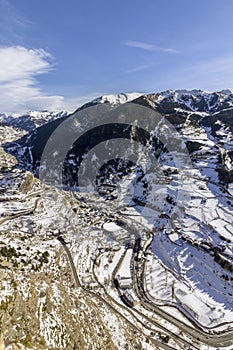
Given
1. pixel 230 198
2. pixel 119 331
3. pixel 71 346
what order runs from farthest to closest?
pixel 230 198 < pixel 119 331 < pixel 71 346

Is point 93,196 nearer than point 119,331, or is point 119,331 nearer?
point 119,331

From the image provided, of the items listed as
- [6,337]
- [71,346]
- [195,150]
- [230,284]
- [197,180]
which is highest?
[195,150]

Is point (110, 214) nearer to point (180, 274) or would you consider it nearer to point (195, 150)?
point (180, 274)

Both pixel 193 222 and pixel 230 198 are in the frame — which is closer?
pixel 193 222

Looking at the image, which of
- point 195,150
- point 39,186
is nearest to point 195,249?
point 195,150

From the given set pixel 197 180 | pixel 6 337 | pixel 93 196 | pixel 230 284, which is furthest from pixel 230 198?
pixel 6 337

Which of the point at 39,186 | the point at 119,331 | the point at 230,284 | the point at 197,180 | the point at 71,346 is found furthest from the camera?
the point at 39,186

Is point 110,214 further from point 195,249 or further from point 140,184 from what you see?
point 195,249

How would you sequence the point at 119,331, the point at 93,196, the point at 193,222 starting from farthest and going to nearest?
the point at 93,196, the point at 193,222, the point at 119,331

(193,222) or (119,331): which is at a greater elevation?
(193,222)
